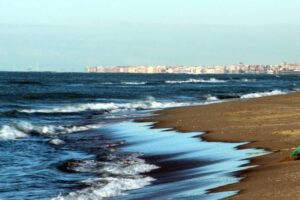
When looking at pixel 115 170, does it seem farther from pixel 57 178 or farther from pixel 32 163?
pixel 32 163

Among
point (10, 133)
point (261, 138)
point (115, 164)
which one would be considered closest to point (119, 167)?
point (115, 164)

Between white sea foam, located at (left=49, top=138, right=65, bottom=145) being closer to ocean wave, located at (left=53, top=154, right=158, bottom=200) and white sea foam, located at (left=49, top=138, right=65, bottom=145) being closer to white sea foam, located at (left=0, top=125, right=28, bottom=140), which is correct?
white sea foam, located at (left=0, top=125, right=28, bottom=140)

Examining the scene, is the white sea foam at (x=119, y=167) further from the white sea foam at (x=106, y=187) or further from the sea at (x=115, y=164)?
the white sea foam at (x=106, y=187)

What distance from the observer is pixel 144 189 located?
10867mm

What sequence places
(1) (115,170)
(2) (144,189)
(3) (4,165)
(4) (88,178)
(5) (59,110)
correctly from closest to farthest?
(2) (144,189), (4) (88,178), (1) (115,170), (3) (4,165), (5) (59,110)

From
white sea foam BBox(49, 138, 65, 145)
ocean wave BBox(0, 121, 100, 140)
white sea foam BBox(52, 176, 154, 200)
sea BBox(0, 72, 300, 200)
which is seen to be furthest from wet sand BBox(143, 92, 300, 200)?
white sea foam BBox(49, 138, 65, 145)

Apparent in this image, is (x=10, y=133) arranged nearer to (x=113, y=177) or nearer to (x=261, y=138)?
(x=261, y=138)

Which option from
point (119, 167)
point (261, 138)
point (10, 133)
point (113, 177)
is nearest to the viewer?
point (113, 177)

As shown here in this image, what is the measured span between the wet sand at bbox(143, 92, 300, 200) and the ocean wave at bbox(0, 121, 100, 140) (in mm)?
3217

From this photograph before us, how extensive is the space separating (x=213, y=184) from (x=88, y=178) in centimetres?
322

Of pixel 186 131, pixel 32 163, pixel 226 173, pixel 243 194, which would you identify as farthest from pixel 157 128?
pixel 243 194

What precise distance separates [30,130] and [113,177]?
12726 millimetres

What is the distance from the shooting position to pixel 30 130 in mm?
24453

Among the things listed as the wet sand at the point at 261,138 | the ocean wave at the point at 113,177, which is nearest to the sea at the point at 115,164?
the ocean wave at the point at 113,177
